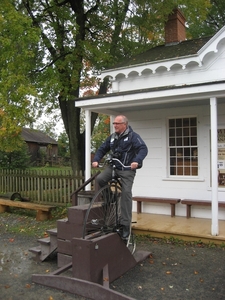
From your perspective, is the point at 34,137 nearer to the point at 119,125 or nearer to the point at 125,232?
the point at 119,125

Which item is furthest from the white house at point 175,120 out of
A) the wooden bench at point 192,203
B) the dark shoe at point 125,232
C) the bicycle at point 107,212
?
the dark shoe at point 125,232

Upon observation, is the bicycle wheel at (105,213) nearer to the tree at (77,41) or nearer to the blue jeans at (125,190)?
the blue jeans at (125,190)

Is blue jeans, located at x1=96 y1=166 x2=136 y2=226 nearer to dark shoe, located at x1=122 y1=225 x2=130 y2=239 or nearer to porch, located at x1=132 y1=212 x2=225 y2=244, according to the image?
dark shoe, located at x1=122 y1=225 x2=130 y2=239

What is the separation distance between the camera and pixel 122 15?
13.5m

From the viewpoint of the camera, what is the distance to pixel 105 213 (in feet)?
17.5

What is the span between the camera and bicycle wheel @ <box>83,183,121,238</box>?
16.6ft

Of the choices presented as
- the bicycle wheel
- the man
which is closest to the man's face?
the man

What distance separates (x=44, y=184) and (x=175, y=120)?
570cm

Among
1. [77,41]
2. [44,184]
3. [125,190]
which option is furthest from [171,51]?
[44,184]

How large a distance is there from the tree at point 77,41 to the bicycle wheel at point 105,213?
6.69m

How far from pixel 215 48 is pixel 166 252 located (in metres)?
5.06

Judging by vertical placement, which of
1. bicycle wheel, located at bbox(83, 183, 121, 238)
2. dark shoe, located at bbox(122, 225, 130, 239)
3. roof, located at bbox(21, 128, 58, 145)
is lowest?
dark shoe, located at bbox(122, 225, 130, 239)

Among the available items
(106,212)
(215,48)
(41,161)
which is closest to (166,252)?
(106,212)

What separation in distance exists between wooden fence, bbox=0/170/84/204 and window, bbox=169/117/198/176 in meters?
3.41
